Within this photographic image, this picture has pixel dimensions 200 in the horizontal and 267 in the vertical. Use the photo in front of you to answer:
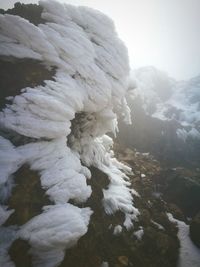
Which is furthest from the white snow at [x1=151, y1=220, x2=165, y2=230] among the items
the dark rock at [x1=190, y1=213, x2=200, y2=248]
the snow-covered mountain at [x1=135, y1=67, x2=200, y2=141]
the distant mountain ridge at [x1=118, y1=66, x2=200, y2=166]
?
the snow-covered mountain at [x1=135, y1=67, x2=200, y2=141]

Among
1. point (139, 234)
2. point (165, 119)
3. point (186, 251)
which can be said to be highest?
point (165, 119)

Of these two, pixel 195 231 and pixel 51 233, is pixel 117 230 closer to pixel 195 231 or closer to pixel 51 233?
pixel 51 233

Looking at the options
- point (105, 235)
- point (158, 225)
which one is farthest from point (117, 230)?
point (158, 225)

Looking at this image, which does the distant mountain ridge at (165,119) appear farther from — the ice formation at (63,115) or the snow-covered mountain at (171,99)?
the ice formation at (63,115)

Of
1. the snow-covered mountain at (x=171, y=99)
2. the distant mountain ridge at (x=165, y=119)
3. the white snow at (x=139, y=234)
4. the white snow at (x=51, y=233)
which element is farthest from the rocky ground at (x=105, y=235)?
the snow-covered mountain at (x=171, y=99)

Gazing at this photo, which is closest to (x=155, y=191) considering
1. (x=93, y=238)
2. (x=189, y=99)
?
(x=93, y=238)

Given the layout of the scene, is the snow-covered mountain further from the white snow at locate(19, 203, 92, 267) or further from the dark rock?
the white snow at locate(19, 203, 92, 267)
